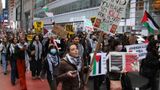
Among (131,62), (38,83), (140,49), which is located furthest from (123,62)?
(38,83)

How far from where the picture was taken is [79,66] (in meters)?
7.38

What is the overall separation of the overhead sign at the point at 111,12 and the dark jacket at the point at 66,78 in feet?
4.46

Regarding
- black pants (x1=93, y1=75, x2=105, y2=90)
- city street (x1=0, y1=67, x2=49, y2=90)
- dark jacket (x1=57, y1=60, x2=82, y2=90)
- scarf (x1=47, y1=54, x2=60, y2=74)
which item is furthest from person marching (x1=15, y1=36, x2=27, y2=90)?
dark jacket (x1=57, y1=60, x2=82, y2=90)

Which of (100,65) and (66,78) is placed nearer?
(66,78)

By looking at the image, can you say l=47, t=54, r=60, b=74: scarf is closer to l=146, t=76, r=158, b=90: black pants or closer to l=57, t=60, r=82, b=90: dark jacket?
l=146, t=76, r=158, b=90: black pants

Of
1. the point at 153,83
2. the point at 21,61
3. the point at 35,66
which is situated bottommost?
the point at 35,66

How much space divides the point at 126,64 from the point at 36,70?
8.28 metres

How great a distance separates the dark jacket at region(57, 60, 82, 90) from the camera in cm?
722

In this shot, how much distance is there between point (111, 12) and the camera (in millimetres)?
8227

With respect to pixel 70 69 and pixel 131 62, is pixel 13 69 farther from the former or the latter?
pixel 70 69

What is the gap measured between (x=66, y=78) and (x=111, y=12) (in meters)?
1.66

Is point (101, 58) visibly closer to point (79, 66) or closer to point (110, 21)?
point (110, 21)

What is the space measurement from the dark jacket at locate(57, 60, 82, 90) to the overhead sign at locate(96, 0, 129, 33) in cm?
136

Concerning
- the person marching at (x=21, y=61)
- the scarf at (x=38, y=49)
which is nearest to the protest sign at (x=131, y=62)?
the person marching at (x=21, y=61)
